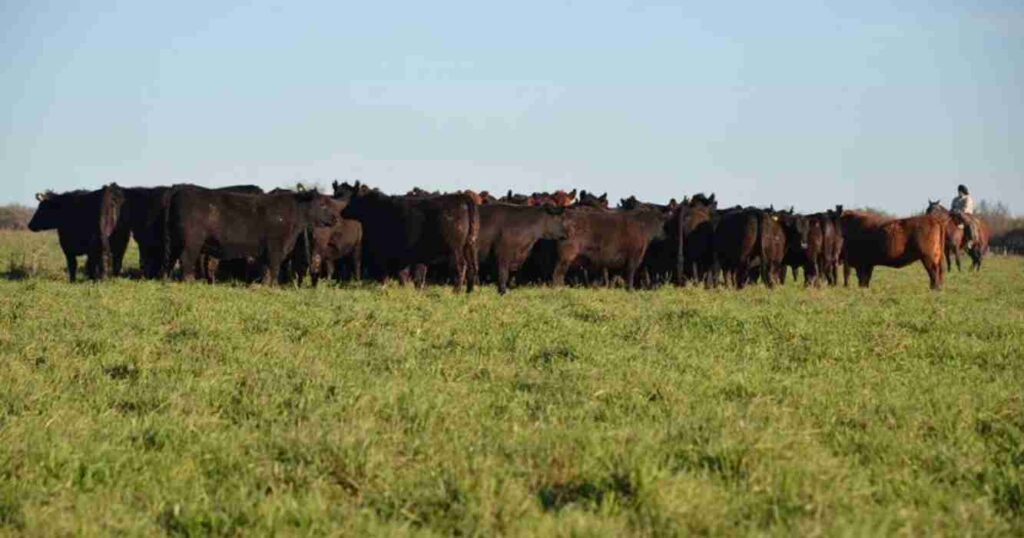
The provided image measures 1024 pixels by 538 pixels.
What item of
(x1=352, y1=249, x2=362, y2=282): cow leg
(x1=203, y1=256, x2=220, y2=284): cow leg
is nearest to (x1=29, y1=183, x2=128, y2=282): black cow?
(x1=203, y1=256, x2=220, y2=284): cow leg

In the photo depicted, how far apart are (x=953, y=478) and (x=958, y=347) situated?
501cm

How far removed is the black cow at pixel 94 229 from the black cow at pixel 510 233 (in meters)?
5.73

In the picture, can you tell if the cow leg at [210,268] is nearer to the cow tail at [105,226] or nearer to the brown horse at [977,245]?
the cow tail at [105,226]

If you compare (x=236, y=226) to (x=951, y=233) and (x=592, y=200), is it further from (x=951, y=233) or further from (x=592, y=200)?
(x=951, y=233)

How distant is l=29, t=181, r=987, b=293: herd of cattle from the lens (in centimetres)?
1906

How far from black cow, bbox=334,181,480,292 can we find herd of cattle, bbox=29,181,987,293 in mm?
22

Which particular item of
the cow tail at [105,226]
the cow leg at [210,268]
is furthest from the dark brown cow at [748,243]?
the cow tail at [105,226]

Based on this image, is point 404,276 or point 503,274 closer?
point 404,276

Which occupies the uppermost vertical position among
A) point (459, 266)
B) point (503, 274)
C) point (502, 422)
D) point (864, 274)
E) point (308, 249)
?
point (308, 249)

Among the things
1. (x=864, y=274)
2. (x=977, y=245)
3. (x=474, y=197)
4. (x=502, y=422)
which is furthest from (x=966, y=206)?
(x=502, y=422)

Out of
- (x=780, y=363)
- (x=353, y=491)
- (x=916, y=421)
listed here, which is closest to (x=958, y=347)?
(x=780, y=363)

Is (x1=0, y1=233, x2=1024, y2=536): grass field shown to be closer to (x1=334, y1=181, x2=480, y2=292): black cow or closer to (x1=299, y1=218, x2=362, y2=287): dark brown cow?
(x1=334, y1=181, x2=480, y2=292): black cow

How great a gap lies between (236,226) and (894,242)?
515 inches

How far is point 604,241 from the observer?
2175cm
